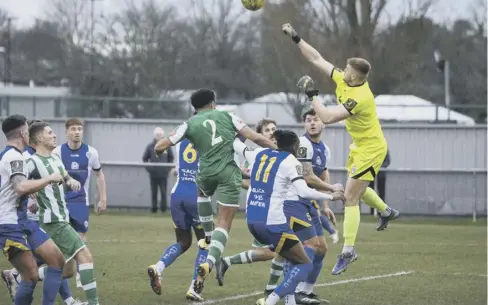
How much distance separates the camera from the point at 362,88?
11453mm

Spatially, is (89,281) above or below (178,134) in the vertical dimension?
below

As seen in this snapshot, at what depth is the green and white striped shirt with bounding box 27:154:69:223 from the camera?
10234mm

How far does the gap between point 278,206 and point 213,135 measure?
142 cm

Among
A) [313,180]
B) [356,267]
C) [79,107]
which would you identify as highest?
[79,107]

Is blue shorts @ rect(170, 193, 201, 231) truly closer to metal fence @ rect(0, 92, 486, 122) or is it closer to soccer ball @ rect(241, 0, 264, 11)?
soccer ball @ rect(241, 0, 264, 11)

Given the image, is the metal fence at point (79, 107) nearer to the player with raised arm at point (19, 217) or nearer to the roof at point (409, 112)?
the roof at point (409, 112)

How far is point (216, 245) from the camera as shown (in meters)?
11.2

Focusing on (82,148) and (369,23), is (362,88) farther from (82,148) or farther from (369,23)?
(369,23)

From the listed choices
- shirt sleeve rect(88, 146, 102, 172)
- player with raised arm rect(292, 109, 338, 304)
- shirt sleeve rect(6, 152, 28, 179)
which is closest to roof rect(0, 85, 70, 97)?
shirt sleeve rect(88, 146, 102, 172)

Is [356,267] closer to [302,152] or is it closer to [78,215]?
[302,152]

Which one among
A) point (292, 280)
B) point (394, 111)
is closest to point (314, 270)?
point (292, 280)

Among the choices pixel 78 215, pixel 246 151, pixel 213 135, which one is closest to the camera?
pixel 246 151

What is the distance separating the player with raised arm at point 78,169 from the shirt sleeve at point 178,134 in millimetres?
2786

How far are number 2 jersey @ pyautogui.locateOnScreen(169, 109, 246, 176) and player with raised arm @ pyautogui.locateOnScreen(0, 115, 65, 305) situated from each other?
2.22 m
